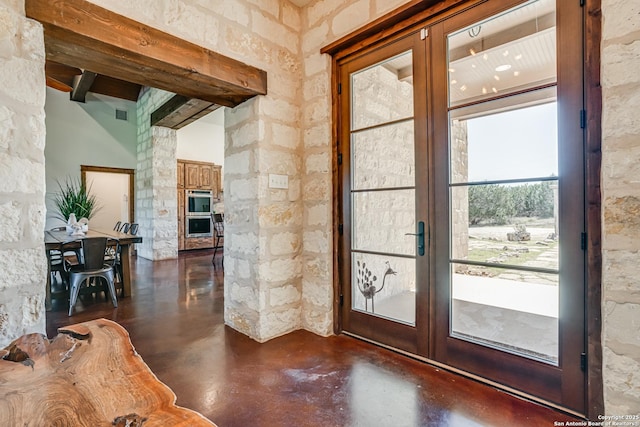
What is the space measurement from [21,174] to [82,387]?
1.28 meters

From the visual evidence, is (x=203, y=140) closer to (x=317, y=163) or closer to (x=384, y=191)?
(x=317, y=163)

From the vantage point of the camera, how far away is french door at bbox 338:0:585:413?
1658 mm

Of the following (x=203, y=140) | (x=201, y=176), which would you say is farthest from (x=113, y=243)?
(x=203, y=140)

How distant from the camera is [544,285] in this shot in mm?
1755

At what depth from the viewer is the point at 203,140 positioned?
8.21 m

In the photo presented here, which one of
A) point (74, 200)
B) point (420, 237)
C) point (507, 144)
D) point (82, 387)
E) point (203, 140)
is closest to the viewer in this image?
point (82, 387)

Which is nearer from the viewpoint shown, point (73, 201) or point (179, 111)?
point (179, 111)

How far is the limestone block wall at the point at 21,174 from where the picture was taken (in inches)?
59.7

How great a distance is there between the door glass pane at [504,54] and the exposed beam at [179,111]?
11.9ft

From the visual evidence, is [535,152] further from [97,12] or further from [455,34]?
[97,12]

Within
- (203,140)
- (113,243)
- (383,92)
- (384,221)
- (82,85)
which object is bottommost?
(113,243)

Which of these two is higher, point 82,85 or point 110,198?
point 82,85

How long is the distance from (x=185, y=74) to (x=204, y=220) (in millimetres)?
6257

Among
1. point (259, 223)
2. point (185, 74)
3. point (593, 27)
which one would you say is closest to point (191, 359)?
point (259, 223)
